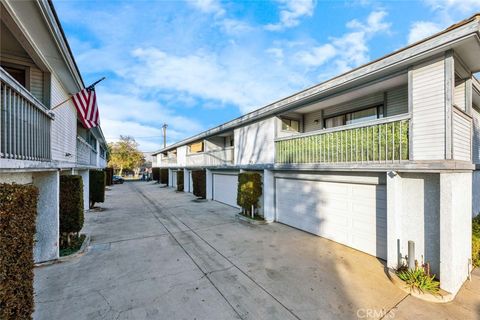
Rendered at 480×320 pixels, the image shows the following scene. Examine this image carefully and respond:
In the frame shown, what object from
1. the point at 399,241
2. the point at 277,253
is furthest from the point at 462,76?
the point at 277,253

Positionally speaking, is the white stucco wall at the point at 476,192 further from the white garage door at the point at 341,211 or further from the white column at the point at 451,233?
the white garage door at the point at 341,211

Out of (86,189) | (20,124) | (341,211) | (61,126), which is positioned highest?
(61,126)

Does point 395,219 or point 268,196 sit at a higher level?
point 395,219

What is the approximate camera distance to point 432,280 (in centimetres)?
448

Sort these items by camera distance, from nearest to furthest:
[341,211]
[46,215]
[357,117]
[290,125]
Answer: [46,215] < [341,211] < [357,117] < [290,125]

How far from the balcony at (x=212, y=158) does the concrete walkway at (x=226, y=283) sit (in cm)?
658

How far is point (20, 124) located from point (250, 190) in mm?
7583

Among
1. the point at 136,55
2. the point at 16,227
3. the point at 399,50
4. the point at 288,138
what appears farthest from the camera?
the point at 136,55

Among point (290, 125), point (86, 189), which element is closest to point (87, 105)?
point (86, 189)

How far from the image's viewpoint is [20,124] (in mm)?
3357

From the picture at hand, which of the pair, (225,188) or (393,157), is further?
(225,188)

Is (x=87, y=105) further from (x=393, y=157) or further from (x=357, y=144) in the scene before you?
(x=393, y=157)

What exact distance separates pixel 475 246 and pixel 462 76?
4326 mm

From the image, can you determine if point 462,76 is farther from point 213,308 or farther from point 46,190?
point 46,190
